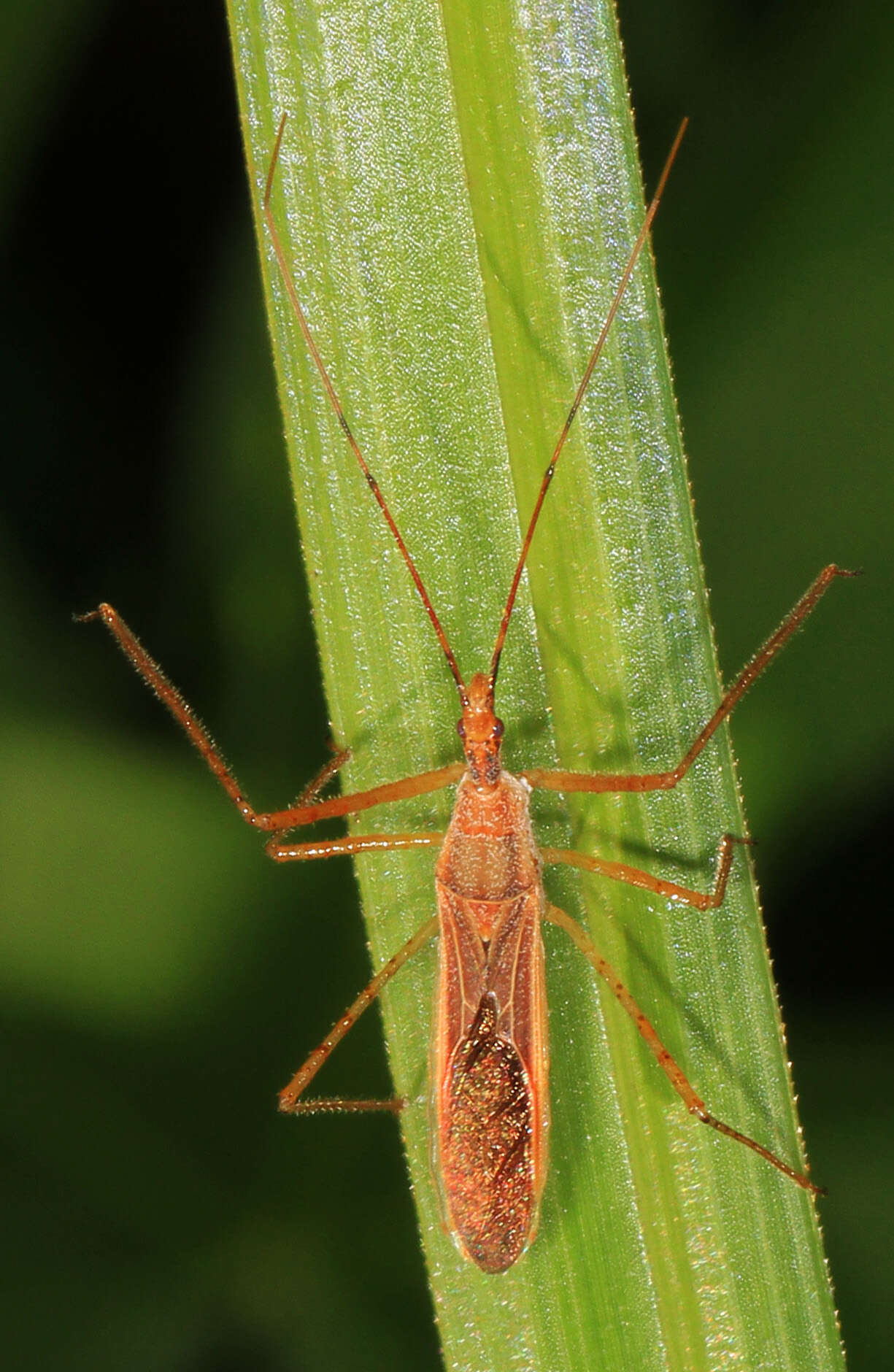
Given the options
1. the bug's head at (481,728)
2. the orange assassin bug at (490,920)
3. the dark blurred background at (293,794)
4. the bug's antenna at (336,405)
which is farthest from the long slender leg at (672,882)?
the dark blurred background at (293,794)

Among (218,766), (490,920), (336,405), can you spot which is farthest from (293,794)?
(336,405)

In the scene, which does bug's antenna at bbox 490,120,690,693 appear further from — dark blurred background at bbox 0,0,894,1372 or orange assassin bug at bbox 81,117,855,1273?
dark blurred background at bbox 0,0,894,1372

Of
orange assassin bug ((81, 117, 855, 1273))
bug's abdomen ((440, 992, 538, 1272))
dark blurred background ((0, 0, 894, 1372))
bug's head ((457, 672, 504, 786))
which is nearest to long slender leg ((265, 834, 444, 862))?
orange assassin bug ((81, 117, 855, 1273))

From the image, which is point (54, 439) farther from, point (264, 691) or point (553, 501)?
point (553, 501)

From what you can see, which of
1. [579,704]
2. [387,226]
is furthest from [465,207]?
[579,704]

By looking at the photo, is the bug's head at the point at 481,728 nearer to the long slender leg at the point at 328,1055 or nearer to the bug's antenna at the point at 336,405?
the bug's antenna at the point at 336,405

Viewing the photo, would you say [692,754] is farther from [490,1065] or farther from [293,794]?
[293,794]
